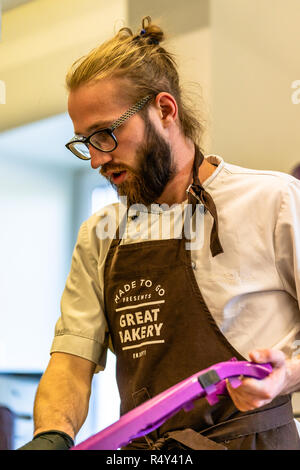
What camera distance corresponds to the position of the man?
3.45 ft

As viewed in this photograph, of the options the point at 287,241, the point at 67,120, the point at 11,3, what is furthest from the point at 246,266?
the point at 11,3

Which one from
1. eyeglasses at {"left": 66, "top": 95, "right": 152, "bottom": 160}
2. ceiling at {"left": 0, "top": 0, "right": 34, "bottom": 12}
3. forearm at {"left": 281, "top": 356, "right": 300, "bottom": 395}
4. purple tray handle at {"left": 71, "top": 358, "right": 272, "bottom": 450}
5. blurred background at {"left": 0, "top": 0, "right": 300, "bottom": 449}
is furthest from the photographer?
ceiling at {"left": 0, "top": 0, "right": 34, "bottom": 12}

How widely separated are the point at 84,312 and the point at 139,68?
18.9 inches

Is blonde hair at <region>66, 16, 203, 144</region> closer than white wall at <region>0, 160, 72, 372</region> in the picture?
Yes

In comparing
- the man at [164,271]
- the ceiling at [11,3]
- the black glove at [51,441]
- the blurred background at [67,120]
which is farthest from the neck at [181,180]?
the ceiling at [11,3]

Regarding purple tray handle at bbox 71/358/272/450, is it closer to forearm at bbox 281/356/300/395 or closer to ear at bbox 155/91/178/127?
forearm at bbox 281/356/300/395

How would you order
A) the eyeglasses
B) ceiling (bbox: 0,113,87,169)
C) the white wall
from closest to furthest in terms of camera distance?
the eyeglasses < ceiling (bbox: 0,113,87,169) < the white wall

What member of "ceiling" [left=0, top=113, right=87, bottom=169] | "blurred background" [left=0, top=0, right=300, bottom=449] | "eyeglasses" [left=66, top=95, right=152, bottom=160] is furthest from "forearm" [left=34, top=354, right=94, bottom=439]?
"ceiling" [left=0, top=113, right=87, bottom=169]

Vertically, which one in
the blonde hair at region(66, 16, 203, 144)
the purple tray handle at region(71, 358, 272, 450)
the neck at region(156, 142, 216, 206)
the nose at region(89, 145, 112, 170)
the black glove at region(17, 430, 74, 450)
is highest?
the blonde hair at region(66, 16, 203, 144)

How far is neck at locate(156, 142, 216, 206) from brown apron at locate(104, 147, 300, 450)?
25 mm

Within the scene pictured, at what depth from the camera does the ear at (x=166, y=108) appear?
1.22 m

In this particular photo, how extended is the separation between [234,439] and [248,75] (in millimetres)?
1137

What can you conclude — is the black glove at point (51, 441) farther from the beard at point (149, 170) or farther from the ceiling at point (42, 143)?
the ceiling at point (42, 143)
